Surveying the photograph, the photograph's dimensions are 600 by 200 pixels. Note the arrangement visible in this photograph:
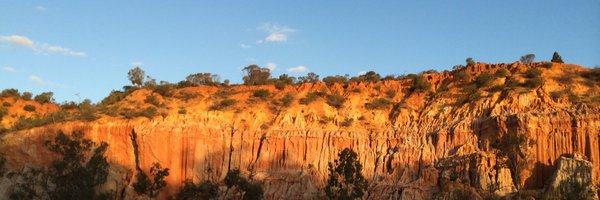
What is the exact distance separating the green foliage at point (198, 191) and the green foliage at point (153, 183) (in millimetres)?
1262

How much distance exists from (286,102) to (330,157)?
7407 millimetres

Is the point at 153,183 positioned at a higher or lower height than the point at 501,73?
lower

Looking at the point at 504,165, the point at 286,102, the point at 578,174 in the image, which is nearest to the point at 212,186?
the point at 286,102

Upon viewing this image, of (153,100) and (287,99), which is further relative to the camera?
(153,100)

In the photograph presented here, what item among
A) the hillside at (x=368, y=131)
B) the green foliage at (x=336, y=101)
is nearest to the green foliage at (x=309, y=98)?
the hillside at (x=368, y=131)

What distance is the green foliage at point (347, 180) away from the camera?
34.8 m

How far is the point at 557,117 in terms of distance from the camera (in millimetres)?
37906

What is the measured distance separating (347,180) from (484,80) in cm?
1495

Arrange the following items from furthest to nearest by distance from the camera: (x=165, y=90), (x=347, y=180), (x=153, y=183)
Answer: (x=165, y=90) < (x=153, y=183) < (x=347, y=180)

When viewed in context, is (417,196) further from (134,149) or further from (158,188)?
(134,149)

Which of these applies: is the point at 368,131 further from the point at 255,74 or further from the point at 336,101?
the point at 255,74

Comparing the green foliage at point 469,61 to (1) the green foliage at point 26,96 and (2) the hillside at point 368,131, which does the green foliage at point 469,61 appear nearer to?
(2) the hillside at point 368,131

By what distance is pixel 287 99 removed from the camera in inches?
1913

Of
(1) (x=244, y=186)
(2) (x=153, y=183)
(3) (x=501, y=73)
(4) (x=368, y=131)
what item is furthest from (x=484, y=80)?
(2) (x=153, y=183)
